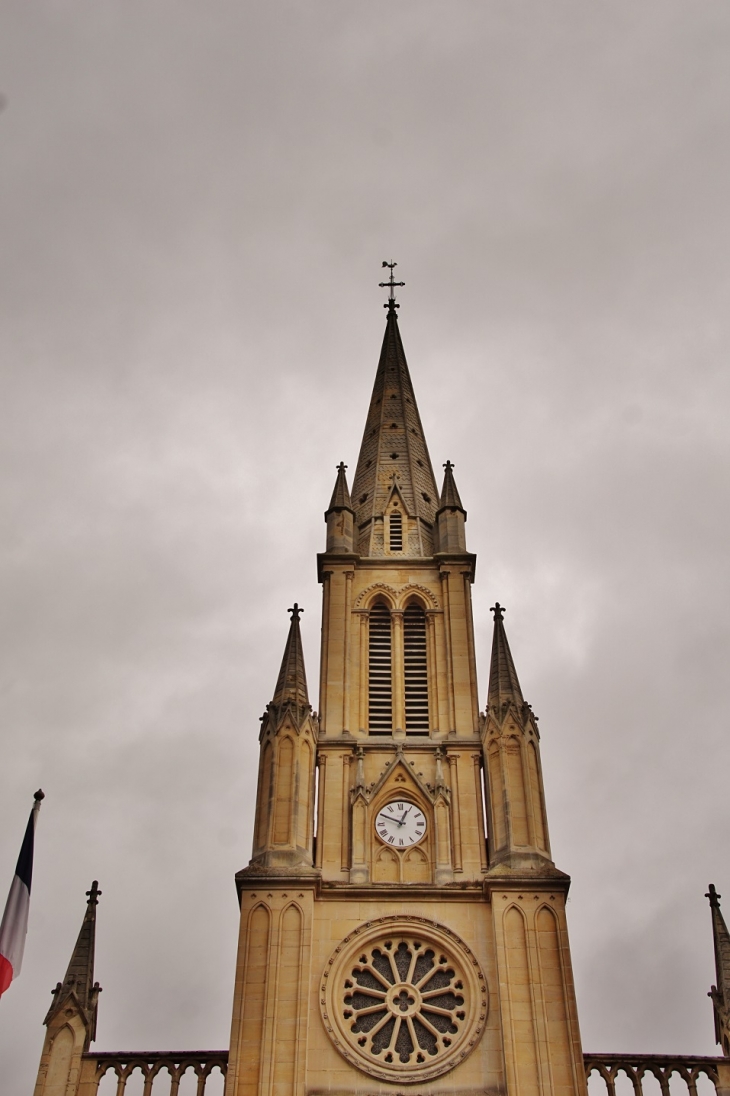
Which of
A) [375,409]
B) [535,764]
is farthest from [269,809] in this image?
[375,409]

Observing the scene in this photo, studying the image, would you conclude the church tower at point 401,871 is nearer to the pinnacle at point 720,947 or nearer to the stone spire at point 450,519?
the stone spire at point 450,519

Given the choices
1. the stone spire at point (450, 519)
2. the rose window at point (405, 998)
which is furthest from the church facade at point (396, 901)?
the stone spire at point (450, 519)

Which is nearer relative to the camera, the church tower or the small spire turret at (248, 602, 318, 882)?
the church tower

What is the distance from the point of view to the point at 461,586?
39.4 metres

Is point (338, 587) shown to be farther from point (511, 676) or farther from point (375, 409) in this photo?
point (375, 409)

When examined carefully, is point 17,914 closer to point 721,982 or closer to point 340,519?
point 721,982

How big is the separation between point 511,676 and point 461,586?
413 centimetres

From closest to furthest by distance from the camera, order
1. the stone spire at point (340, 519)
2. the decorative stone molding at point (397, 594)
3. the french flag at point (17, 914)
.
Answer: the french flag at point (17, 914) < the decorative stone molding at point (397, 594) < the stone spire at point (340, 519)

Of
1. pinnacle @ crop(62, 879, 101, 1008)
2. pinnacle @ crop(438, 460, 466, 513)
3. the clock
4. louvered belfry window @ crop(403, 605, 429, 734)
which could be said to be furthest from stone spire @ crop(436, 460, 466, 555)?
pinnacle @ crop(62, 879, 101, 1008)

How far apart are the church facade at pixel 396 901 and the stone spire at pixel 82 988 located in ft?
0.15

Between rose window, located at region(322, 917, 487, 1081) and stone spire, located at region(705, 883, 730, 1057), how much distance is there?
5.40 metres

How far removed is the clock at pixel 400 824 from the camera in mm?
33250

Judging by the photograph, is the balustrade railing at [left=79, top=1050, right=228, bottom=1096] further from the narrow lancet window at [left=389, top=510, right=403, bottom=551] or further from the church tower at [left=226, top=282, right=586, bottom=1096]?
the narrow lancet window at [left=389, top=510, right=403, bottom=551]

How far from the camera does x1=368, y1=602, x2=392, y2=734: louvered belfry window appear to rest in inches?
1426
